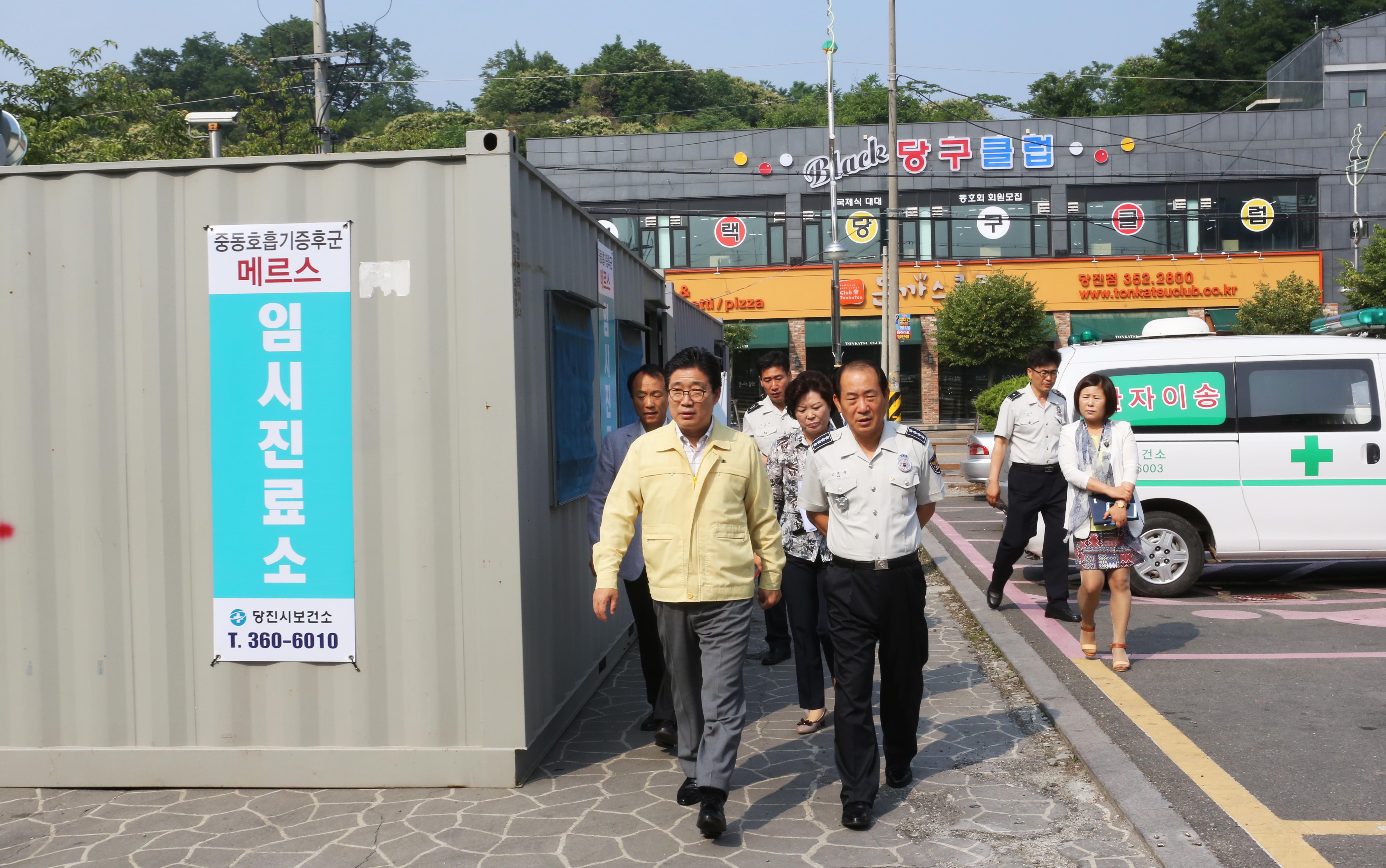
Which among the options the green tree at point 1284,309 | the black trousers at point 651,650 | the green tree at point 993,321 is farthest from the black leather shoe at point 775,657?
the green tree at point 1284,309

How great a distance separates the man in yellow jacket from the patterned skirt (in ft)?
9.42

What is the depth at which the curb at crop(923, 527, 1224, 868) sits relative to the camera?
385 cm

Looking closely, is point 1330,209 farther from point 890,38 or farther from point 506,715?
point 506,715

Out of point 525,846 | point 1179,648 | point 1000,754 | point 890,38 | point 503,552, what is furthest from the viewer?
point 890,38

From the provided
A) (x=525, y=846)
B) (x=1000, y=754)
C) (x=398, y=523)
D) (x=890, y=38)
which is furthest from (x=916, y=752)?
(x=890, y=38)

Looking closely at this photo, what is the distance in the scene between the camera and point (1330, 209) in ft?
117

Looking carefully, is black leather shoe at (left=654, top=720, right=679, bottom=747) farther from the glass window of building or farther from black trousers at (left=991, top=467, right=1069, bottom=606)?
the glass window of building

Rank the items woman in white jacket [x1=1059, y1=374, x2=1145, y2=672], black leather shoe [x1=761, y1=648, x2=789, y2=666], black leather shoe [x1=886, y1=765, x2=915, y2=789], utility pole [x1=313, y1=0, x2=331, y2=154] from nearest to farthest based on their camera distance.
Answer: black leather shoe [x1=886, y1=765, x2=915, y2=789], woman in white jacket [x1=1059, y1=374, x2=1145, y2=672], black leather shoe [x1=761, y1=648, x2=789, y2=666], utility pole [x1=313, y1=0, x2=331, y2=154]

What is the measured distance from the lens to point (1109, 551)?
647cm

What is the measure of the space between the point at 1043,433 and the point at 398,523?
15.9 feet

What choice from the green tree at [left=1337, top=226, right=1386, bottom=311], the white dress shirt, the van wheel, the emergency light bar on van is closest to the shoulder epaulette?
the white dress shirt

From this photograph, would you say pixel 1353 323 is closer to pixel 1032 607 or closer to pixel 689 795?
pixel 1032 607

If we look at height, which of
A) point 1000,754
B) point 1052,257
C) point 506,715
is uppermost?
point 1052,257

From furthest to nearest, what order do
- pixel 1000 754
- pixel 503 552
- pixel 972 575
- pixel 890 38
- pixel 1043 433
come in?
pixel 890 38 → pixel 972 575 → pixel 1043 433 → pixel 1000 754 → pixel 503 552
